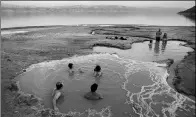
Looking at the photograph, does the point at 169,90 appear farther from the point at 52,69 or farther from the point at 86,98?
the point at 52,69

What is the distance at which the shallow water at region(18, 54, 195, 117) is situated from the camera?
9078 mm

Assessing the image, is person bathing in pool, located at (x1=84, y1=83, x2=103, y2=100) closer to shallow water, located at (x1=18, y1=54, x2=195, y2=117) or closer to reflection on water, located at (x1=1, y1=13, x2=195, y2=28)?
shallow water, located at (x1=18, y1=54, x2=195, y2=117)

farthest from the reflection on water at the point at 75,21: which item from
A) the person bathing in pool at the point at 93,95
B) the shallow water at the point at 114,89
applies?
the person bathing in pool at the point at 93,95

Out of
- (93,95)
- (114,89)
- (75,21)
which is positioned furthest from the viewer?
(75,21)

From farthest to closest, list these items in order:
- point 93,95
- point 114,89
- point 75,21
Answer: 1. point 75,21
2. point 114,89
3. point 93,95

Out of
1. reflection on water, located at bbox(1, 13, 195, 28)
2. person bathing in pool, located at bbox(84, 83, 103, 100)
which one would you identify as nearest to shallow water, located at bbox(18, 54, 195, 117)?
person bathing in pool, located at bbox(84, 83, 103, 100)

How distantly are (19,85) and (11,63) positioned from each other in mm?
4623

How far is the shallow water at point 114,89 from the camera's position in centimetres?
908

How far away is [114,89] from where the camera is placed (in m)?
11.3

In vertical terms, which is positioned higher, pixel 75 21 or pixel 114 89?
pixel 75 21

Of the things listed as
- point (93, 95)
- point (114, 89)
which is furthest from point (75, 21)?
point (93, 95)

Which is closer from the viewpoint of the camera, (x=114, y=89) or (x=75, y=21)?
(x=114, y=89)

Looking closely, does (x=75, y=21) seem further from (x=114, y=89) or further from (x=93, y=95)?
(x=93, y=95)

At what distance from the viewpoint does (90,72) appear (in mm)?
14109
